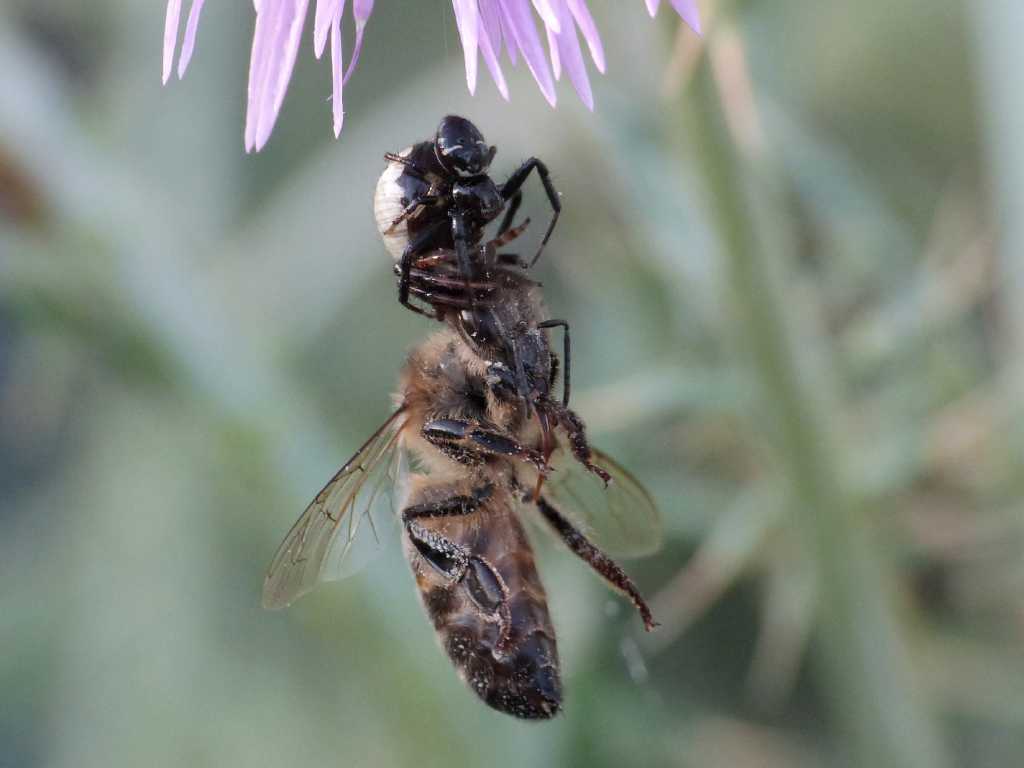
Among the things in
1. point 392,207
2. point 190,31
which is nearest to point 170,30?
point 190,31

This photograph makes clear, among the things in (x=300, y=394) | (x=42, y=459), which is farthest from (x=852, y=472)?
(x=42, y=459)

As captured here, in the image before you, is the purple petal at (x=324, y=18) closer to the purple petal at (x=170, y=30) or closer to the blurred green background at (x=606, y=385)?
the purple petal at (x=170, y=30)

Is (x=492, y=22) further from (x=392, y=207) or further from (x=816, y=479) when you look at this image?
(x=816, y=479)

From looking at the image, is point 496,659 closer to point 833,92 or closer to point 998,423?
point 998,423

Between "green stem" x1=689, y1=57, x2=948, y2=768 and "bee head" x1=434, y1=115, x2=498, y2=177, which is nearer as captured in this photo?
"bee head" x1=434, y1=115, x2=498, y2=177

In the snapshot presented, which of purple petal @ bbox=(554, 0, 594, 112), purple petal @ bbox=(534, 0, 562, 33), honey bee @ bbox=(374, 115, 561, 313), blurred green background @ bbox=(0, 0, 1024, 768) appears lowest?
blurred green background @ bbox=(0, 0, 1024, 768)

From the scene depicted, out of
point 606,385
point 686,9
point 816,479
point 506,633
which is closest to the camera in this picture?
point 686,9

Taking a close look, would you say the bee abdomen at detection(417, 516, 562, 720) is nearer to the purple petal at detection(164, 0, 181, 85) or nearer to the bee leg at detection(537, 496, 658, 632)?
the bee leg at detection(537, 496, 658, 632)

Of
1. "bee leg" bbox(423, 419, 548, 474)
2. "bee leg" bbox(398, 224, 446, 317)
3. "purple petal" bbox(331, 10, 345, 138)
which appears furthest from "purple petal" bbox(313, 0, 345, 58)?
"bee leg" bbox(423, 419, 548, 474)
